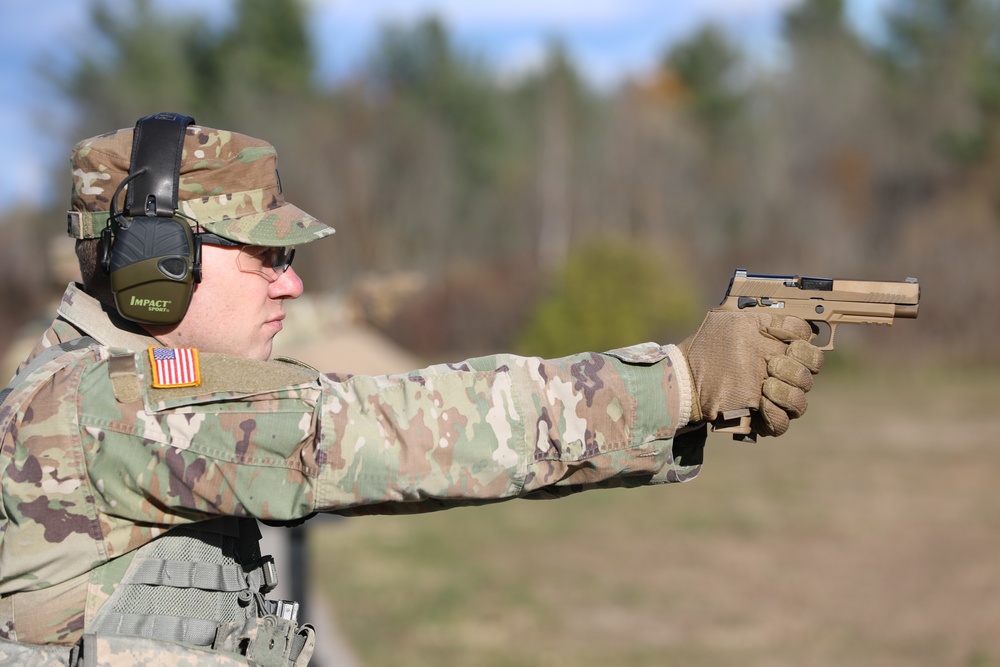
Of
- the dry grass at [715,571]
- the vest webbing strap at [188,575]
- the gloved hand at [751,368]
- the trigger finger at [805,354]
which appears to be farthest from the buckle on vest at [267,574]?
the dry grass at [715,571]

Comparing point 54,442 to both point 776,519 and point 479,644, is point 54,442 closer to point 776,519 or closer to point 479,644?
point 479,644

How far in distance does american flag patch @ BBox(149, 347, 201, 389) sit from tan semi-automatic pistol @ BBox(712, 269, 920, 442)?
1425 mm

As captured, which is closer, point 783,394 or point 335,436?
point 335,436

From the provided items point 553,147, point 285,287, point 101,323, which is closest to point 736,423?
point 285,287

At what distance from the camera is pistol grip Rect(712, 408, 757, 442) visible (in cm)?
288

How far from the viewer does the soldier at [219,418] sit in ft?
8.34

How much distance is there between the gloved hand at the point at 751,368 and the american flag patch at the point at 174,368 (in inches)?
48.8

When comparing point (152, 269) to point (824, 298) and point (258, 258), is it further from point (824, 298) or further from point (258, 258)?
point (824, 298)

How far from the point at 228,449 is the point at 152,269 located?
52cm

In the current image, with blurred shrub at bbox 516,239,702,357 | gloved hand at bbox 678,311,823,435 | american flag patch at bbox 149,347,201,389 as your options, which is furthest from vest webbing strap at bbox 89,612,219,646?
blurred shrub at bbox 516,239,702,357

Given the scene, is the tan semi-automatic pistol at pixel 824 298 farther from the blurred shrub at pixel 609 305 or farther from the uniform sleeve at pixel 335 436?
the blurred shrub at pixel 609 305

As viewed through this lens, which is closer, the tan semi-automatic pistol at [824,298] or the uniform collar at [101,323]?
the uniform collar at [101,323]

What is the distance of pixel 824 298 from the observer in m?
3.25

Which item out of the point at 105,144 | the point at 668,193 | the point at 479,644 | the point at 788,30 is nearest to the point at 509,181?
the point at 668,193
